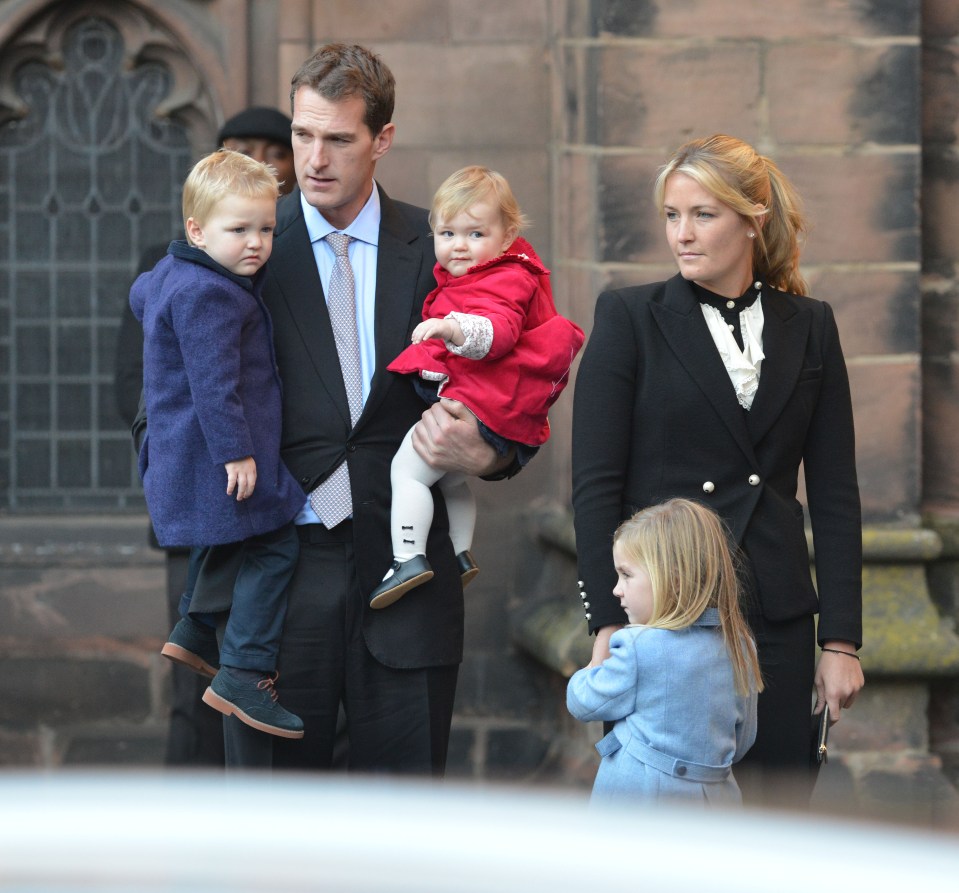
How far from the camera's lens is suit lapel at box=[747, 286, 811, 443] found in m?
3.35

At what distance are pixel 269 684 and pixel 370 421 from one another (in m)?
0.55

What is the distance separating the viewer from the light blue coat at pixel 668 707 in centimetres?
314

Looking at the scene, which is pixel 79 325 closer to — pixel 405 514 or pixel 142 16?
pixel 142 16

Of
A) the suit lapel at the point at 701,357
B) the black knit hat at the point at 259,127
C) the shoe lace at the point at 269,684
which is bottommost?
the shoe lace at the point at 269,684

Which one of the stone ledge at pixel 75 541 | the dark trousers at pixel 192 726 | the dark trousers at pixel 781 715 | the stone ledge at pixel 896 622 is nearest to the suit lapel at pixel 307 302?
the dark trousers at pixel 781 715

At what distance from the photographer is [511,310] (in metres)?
3.46

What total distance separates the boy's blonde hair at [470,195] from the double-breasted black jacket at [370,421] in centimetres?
14

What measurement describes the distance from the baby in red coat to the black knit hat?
1646mm

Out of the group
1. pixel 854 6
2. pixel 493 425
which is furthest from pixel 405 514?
pixel 854 6

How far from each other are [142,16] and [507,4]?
4.15ft

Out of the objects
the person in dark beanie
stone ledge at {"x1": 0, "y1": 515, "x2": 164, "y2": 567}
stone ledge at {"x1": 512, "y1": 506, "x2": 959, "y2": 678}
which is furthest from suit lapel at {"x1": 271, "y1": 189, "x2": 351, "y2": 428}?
stone ledge at {"x1": 0, "y1": 515, "x2": 164, "y2": 567}

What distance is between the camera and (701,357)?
10.9 feet

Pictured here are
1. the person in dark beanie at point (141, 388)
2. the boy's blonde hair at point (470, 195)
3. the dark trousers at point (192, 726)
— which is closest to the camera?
the boy's blonde hair at point (470, 195)

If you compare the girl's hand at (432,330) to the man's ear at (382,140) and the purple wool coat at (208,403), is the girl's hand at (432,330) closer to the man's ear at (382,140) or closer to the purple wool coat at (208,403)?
the purple wool coat at (208,403)
